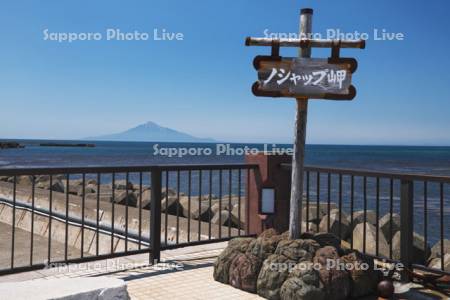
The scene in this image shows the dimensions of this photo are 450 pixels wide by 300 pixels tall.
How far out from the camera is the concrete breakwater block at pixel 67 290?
2879 mm

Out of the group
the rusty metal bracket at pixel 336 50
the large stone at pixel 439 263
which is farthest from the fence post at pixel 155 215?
the large stone at pixel 439 263

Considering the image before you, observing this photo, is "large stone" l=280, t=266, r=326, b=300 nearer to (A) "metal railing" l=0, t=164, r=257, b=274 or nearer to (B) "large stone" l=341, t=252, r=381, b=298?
(B) "large stone" l=341, t=252, r=381, b=298

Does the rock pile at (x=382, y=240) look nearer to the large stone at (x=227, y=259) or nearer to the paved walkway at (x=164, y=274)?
the large stone at (x=227, y=259)

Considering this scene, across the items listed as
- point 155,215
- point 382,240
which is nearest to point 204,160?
point 382,240

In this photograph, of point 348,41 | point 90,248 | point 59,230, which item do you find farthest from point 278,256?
point 59,230

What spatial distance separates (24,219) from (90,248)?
136 inches

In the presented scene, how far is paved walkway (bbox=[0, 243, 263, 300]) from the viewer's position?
450 cm

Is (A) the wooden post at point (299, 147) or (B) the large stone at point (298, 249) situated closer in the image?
(B) the large stone at point (298, 249)

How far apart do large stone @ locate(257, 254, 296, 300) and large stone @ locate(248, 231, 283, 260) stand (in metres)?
0.15

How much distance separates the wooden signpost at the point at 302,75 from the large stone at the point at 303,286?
70 cm

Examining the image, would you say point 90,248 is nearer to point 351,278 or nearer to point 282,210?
point 282,210

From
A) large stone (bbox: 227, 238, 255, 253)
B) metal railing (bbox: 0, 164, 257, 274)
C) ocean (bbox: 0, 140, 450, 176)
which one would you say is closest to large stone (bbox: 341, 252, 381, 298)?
large stone (bbox: 227, 238, 255, 253)

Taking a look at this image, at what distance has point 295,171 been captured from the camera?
507 centimetres

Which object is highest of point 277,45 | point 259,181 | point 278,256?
point 277,45
